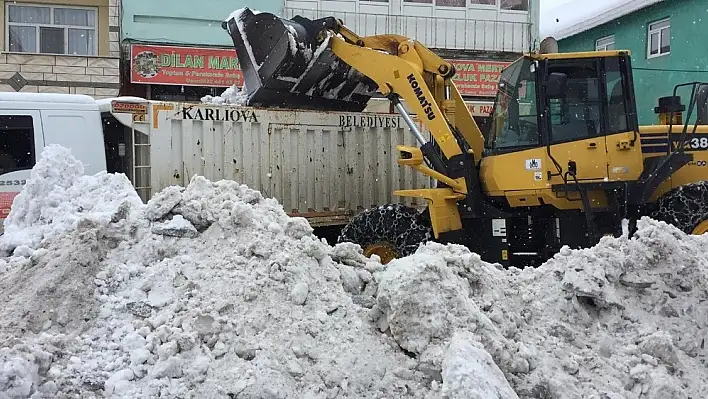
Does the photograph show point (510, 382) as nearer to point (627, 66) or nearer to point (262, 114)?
point (627, 66)

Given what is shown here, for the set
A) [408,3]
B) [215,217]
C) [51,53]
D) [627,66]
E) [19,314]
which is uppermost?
[408,3]

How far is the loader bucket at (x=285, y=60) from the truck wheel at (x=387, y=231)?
1895mm

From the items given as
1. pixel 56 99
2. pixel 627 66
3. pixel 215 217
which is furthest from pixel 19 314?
pixel 627 66

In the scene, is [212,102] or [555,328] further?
[212,102]

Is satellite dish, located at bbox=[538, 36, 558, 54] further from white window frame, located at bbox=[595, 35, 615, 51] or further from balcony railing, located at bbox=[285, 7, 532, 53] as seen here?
white window frame, located at bbox=[595, 35, 615, 51]

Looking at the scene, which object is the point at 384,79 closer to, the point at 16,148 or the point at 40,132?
the point at 40,132

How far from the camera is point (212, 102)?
329 inches

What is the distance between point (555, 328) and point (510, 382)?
73 centimetres

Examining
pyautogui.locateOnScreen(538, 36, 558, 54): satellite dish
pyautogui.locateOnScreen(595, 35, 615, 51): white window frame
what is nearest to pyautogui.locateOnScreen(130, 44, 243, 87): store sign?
pyautogui.locateOnScreen(538, 36, 558, 54): satellite dish

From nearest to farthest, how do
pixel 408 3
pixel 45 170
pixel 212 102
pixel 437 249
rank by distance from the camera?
pixel 437 249 → pixel 45 170 → pixel 212 102 → pixel 408 3

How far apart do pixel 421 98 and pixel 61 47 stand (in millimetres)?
11037

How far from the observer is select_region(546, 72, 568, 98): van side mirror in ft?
22.9

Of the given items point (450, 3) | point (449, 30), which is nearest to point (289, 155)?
point (449, 30)

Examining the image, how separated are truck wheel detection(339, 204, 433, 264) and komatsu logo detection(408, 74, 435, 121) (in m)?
1.15
